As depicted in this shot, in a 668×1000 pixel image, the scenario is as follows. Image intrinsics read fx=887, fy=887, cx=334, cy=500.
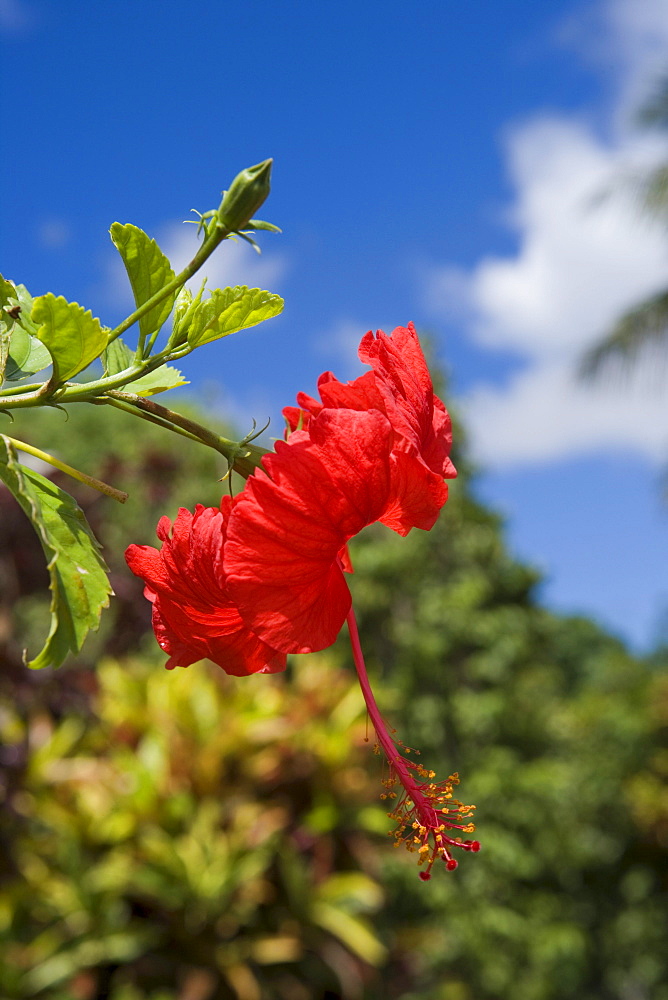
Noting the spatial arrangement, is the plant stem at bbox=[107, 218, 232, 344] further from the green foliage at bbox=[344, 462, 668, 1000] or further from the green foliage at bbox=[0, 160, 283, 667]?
the green foliage at bbox=[344, 462, 668, 1000]

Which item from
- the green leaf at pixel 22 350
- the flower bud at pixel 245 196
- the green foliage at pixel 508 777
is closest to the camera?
the flower bud at pixel 245 196

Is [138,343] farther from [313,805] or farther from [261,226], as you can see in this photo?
[313,805]

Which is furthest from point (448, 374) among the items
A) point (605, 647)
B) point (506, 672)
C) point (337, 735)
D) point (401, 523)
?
point (605, 647)

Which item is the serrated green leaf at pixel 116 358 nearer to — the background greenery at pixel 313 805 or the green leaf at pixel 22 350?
the green leaf at pixel 22 350

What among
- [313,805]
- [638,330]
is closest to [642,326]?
[638,330]

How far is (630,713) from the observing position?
→ 23.8ft

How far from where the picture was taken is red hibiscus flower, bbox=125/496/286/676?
503 millimetres

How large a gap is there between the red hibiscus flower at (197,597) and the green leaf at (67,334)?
101 mm

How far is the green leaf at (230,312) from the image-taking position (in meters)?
0.49

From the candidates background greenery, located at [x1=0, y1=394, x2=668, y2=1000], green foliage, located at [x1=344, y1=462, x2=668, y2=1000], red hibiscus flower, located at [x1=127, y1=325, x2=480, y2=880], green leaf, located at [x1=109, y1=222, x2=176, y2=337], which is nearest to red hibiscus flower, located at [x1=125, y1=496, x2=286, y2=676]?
red hibiscus flower, located at [x1=127, y1=325, x2=480, y2=880]

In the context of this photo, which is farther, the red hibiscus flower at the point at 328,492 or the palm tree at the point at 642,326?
the palm tree at the point at 642,326

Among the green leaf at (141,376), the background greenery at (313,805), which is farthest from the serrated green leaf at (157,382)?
Result: the background greenery at (313,805)

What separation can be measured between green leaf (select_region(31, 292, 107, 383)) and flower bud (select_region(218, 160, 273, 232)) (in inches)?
3.8

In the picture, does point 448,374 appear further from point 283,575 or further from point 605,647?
point 605,647
